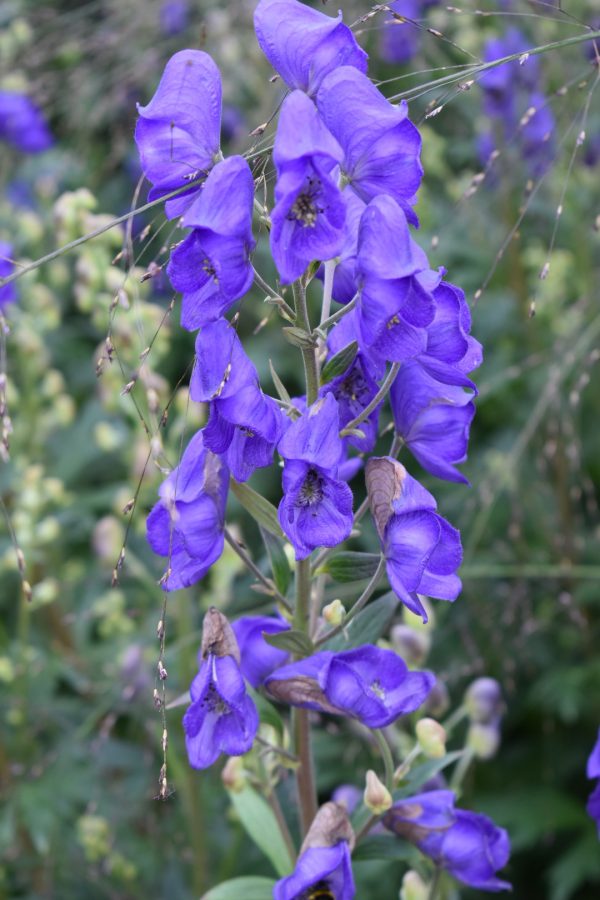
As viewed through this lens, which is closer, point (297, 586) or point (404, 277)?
point (404, 277)

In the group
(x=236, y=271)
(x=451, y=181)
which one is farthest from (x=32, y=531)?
(x=451, y=181)

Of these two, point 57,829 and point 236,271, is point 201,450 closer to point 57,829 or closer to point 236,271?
point 236,271

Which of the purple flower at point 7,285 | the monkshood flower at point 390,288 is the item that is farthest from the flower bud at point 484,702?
the purple flower at point 7,285

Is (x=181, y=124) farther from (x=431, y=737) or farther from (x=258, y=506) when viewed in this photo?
(x=431, y=737)

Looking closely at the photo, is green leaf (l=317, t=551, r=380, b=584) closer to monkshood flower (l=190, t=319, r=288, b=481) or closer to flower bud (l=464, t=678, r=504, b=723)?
monkshood flower (l=190, t=319, r=288, b=481)

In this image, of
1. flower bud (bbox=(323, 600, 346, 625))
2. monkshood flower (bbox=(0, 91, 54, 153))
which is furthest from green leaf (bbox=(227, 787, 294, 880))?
monkshood flower (bbox=(0, 91, 54, 153))

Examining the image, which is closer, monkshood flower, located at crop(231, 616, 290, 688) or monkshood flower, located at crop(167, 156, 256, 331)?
monkshood flower, located at crop(167, 156, 256, 331)
